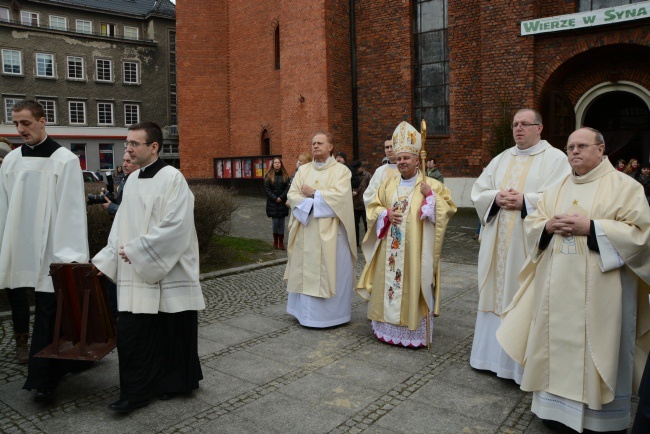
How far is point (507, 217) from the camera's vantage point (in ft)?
15.3

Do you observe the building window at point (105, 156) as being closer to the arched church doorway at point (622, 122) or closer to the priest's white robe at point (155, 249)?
the arched church doorway at point (622, 122)

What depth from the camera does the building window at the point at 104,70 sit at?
39.6 m

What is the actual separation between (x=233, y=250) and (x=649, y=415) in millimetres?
8589

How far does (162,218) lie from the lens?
3.93 meters

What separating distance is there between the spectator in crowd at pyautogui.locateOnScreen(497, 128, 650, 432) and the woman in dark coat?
7563 mm

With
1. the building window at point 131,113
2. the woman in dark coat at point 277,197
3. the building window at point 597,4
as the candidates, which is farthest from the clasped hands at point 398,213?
the building window at point 131,113

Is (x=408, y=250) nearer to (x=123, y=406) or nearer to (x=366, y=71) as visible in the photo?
(x=123, y=406)

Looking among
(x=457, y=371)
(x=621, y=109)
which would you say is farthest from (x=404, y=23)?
(x=457, y=371)

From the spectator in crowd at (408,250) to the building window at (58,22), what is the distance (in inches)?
1647

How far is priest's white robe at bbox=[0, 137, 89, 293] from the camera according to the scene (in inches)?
173

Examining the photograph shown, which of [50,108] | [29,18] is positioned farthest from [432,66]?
[29,18]

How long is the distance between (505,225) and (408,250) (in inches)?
43.1

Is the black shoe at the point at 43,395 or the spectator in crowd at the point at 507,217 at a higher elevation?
the spectator in crowd at the point at 507,217

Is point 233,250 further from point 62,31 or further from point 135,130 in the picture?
point 62,31
